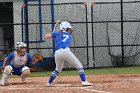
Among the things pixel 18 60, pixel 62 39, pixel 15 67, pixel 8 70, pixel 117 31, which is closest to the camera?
pixel 62 39

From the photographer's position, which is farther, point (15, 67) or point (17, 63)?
point (15, 67)

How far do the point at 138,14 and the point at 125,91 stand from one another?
33.8 ft

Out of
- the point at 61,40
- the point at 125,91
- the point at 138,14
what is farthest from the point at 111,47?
the point at 125,91

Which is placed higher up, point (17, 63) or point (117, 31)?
point (117, 31)

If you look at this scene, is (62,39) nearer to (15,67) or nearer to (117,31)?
(15,67)

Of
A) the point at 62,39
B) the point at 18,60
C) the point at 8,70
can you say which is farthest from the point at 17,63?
the point at 62,39

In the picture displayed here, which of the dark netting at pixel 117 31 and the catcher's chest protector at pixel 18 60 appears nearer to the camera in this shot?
the catcher's chest protector at pixel 18 60

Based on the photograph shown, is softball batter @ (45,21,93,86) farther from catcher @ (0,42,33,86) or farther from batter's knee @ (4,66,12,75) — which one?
batter's knee @ (4,66,12,75)

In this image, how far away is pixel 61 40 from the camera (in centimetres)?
1247

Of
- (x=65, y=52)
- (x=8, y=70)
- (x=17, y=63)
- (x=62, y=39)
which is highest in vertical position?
(x=62, y=39)

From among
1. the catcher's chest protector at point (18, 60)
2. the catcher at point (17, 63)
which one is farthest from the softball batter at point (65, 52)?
the catcher's chest protector at point (18, 60)

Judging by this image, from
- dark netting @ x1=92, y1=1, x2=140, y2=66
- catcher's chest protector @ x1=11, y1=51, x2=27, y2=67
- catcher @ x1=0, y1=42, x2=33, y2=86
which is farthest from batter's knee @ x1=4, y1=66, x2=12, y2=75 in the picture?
dark netting @ x1=92, y1=1, x2=140, y2=66

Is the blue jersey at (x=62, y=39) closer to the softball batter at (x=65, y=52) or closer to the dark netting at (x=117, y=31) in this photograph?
the softball batter at (x=65, y=52)

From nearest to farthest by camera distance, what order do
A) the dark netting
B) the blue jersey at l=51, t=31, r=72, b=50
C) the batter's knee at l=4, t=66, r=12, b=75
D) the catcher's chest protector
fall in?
the blue jersey at l=51, t=31, r=72, b=50 → the batter's knee at l=4, t=66, r=12, b=75 → the catcher's chest protector → the dark netting
